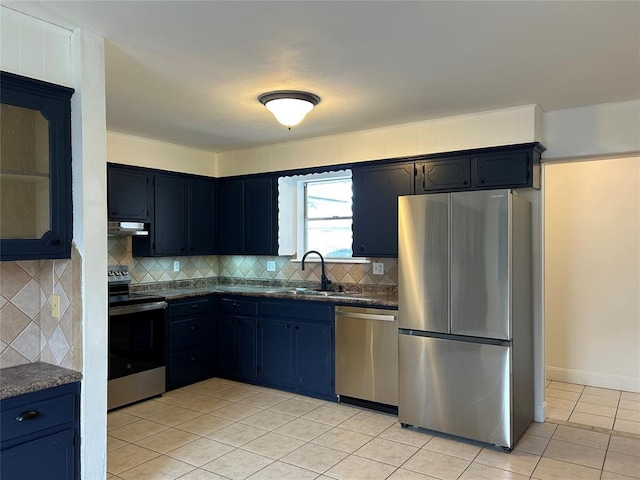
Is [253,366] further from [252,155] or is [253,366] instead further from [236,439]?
[252,155]

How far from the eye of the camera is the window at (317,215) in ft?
16.6

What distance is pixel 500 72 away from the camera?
3020 millimetres

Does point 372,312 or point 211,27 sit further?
point 372,312

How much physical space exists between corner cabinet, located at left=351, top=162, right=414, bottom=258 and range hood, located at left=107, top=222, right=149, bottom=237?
2.04 metres

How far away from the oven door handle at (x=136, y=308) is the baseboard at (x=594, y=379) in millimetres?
3988

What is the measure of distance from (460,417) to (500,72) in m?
2.36

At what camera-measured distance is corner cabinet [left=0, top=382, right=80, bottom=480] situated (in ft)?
6.91

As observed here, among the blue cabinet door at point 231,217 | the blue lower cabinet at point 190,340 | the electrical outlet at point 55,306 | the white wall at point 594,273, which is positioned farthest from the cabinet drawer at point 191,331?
the white wall at point 594,273

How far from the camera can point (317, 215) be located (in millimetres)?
5336

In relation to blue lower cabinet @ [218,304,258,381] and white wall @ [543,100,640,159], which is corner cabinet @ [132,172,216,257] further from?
white wall @ [543,100,640,159]

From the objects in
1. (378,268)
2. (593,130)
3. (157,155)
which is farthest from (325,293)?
(593,130)

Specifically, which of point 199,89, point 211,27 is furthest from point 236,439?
point 211,27

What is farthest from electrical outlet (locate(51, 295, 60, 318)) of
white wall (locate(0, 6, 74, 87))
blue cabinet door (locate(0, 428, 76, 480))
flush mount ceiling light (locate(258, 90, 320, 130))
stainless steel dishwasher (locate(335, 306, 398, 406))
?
stainless steel dishwasher (locate(335, 306, 398, 406))

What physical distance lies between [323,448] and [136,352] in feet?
6.35
